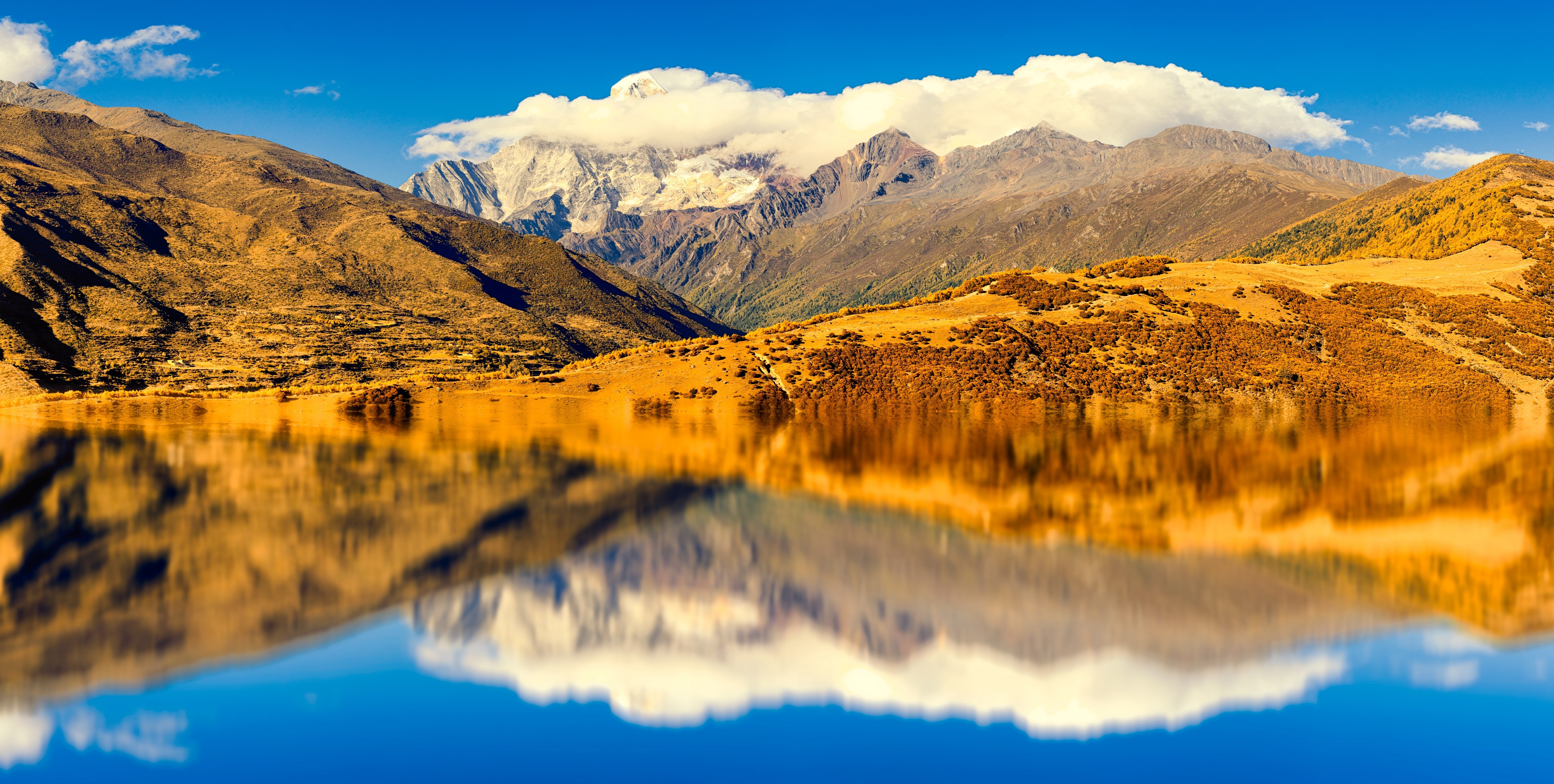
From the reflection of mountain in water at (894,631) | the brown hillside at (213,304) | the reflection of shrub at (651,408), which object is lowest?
the reflection of mountain in water at (894,631)

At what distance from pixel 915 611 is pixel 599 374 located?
4795 cm

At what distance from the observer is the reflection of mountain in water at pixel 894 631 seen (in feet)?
36.7

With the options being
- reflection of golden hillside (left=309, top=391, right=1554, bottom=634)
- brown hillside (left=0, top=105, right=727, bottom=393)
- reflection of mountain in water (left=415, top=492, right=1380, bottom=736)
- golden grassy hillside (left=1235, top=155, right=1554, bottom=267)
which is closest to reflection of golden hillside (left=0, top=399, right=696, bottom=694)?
reflection of mountain in water (left=415, top=492, right=1380, bottom=736)

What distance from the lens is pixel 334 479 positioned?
2412 centimetres

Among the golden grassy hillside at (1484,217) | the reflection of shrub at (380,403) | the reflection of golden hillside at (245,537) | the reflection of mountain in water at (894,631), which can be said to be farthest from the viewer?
the golden grassy hillside at (1484,217)

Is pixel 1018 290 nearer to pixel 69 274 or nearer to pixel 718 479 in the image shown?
pixel 718 479

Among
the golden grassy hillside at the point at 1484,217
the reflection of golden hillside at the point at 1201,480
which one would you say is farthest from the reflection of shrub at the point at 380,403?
the golden grassy hillside at the point at 1484,217

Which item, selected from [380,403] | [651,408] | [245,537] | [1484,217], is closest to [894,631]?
[245,537]

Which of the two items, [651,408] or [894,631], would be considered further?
[651,408]

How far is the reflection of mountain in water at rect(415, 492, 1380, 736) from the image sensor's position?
11188mm

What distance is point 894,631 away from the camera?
13.3 meters

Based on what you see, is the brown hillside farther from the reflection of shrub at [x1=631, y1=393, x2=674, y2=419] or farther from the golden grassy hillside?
the golden grassy hillside

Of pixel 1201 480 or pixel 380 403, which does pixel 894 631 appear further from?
pixel 380 403

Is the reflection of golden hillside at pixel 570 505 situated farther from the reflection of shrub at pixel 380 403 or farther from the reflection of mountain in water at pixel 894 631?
the reflection of shrub at pixel 380 403
